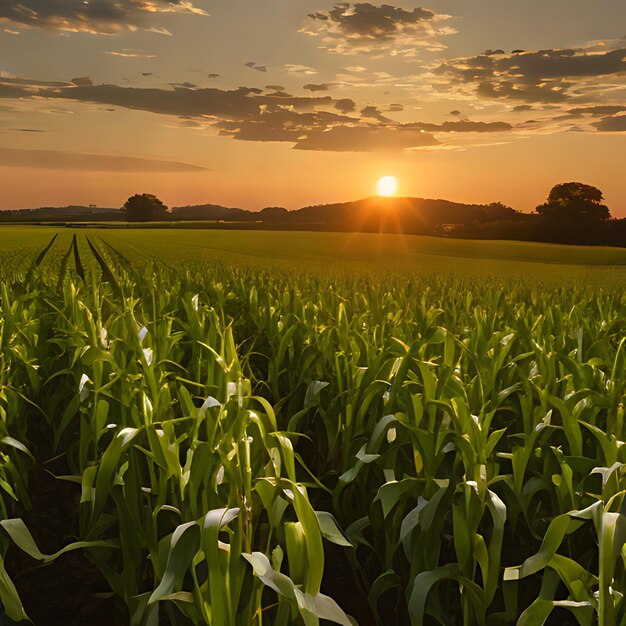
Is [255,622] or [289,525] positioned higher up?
[289,525]

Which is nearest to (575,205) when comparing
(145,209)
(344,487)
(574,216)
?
(574,216)

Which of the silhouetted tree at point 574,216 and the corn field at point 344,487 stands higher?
the silhouetted tree at point 574,216

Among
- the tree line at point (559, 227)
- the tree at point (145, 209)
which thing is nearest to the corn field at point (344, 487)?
the tree line at point (559, 227)

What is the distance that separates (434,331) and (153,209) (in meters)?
75.4

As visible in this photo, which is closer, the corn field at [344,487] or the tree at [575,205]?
the corn field at [344,487]

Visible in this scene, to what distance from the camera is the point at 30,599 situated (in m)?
2.28

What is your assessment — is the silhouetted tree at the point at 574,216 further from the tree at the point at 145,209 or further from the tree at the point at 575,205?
the tree at the point at 145,209

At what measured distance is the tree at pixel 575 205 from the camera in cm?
5068

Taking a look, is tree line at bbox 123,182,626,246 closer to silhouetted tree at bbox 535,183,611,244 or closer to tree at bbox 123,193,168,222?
silhouetted tree at bbox 535,183,611,244

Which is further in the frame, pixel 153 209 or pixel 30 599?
pixel 153 209

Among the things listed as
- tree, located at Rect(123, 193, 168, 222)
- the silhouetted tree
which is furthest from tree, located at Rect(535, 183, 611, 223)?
tree, located at Rect(123, 193, 168, 222)

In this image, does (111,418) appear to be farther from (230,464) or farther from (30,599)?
(230,464)

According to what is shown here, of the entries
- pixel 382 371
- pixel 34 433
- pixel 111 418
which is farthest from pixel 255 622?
pixel 34 433

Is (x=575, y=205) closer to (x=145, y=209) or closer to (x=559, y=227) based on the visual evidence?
(x=559, y=227)
